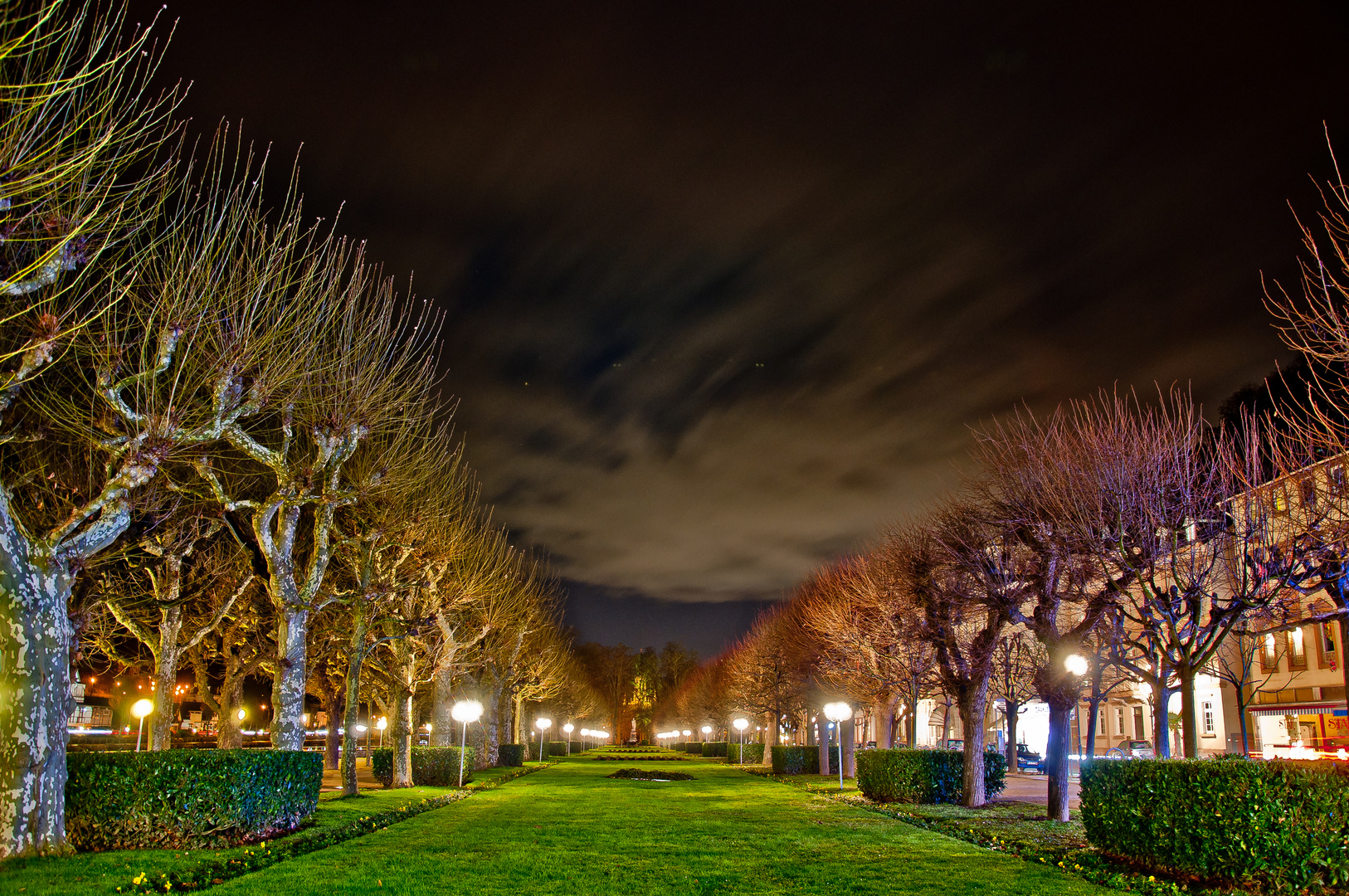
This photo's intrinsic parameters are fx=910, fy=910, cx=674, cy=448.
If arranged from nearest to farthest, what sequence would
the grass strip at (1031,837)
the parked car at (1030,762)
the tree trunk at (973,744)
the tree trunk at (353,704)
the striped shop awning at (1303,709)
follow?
the grass strip at (1031,837) < the tree trunk at (973,744) < the tree trunk at (353,704) < the striped shop awning at (1303,709) < the parked car at (1030,762)

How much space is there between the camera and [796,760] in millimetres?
40656

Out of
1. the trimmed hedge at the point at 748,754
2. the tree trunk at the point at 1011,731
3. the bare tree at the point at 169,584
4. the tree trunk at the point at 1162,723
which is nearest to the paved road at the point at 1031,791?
the tree trunk at the point at 1011,731

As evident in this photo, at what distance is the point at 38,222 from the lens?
12.4 metres

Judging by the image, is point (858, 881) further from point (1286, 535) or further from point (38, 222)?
point (38, 222)

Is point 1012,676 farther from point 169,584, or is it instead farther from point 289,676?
point 169,584

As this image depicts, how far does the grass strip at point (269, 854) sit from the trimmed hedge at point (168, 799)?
2.23ft

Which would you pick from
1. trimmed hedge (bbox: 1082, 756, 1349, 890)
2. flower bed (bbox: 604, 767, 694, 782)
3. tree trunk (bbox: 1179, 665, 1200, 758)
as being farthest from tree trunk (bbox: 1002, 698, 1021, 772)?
trimmed hedge (bbox: 1082, 756, 1349, 890)

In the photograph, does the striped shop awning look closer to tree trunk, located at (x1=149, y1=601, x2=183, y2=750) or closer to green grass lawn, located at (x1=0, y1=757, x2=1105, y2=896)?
green grass lawn, located at (x1=0, y1=757, x2=1105, y2=896)

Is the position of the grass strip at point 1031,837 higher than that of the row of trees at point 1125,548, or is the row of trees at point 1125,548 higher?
the row of trees at point 1125,548

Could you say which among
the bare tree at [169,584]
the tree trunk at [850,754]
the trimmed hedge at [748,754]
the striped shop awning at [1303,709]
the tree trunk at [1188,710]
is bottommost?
the trimmed hedge at [748,754]

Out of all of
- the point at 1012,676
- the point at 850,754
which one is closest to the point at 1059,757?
the point at 850,754

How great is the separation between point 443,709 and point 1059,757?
22469mm

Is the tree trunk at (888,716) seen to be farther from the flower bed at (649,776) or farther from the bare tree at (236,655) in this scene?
the bare tree at (236,655)

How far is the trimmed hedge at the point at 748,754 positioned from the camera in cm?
5062
